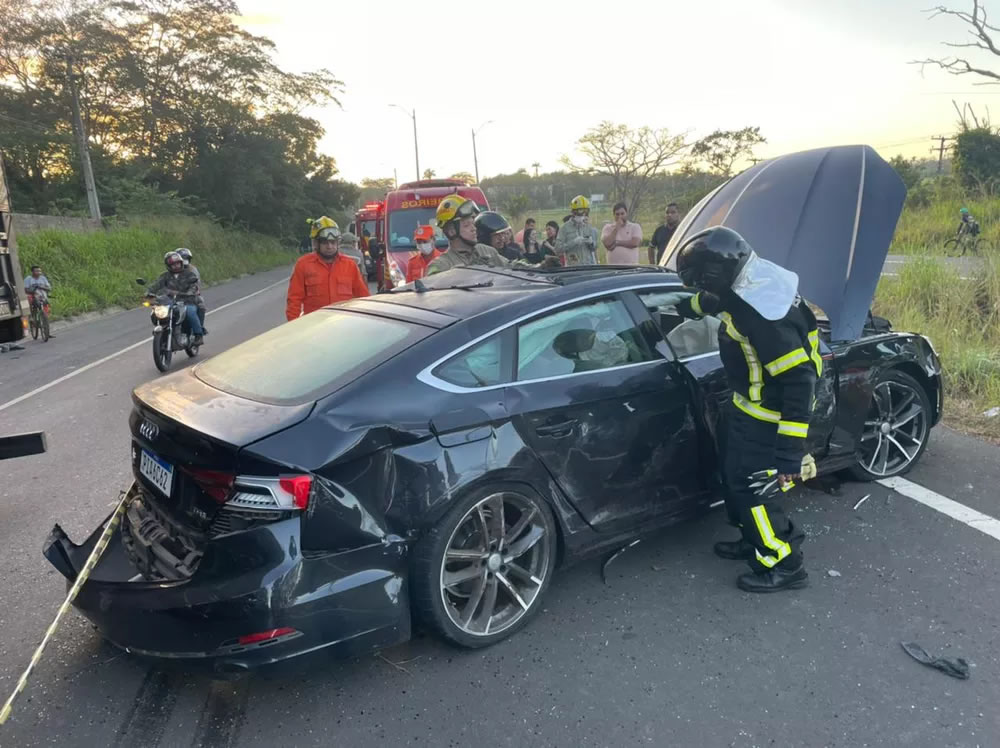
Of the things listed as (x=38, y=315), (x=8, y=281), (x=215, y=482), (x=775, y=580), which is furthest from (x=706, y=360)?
(x=38, y=315)

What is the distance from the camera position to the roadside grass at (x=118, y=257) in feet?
56.1

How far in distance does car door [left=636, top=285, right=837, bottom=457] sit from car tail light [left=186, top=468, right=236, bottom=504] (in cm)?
211

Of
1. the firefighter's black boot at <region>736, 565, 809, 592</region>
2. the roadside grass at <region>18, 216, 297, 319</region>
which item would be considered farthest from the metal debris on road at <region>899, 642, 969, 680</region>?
the roadside grass at <region>18, 216, 297, 319</region>

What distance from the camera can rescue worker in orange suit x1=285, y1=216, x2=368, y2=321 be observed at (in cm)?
613

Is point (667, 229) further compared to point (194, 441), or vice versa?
point (667, 229)

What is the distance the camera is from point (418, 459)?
2.71 metres

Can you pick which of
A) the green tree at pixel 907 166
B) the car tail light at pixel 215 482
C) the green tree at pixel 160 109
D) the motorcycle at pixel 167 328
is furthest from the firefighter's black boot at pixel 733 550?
the green tree at pixel 160 109

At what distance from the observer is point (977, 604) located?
3.21m

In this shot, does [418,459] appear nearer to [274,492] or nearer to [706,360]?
[274,492]

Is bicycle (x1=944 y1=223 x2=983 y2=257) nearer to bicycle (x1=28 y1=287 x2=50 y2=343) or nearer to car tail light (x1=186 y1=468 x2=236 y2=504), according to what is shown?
car tail light (x1=186 y1=468 x2=236 y2=504)

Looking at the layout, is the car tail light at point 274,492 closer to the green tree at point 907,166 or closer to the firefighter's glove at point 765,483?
the firefighter's glove at point 765,483

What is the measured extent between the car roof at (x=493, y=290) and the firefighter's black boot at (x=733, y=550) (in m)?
1.39

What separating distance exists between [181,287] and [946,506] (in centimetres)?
925

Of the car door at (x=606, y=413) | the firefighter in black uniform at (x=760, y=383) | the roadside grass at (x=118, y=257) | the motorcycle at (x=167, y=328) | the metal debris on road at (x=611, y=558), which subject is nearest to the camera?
the car door at (x=606, y=413)
